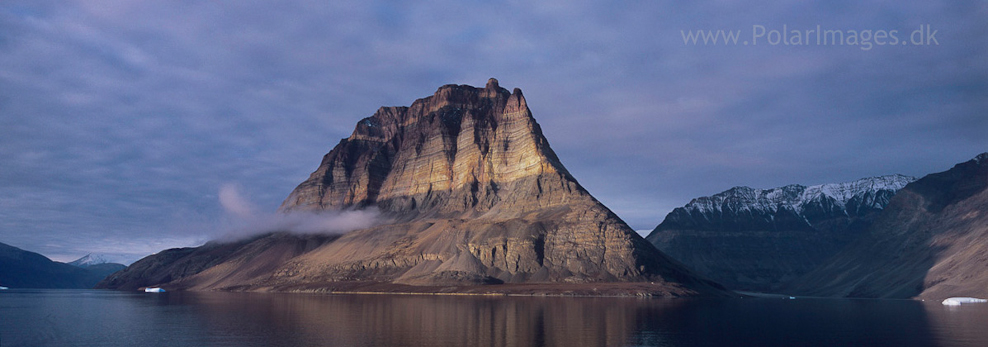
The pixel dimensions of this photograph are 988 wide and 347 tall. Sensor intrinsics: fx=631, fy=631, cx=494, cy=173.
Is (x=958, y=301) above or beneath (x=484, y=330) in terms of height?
beneath

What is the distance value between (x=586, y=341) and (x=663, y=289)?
412ft

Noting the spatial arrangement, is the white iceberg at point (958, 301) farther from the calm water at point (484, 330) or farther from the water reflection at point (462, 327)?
the water reflection at point (462, 327)

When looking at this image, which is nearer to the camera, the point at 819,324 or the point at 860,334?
the point at 860,334

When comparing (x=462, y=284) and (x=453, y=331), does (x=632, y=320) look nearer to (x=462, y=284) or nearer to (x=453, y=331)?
(x=453, y=331)

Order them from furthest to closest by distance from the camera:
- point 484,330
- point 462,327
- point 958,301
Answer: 1. point 958,301
2. point 462,327
3. point 484,330

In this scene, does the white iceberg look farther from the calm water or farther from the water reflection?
the water reflection

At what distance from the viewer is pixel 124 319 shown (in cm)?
9569

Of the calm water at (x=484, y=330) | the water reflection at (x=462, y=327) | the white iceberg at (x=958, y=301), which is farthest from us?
the white iceberg at (x=958, y=301)

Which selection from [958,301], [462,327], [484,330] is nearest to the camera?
[484,330]

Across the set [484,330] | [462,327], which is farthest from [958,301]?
[462,327]

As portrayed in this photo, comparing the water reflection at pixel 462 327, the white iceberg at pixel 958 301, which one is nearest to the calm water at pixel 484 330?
the water reflection at pixel 462 327

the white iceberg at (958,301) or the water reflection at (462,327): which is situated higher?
the water reflection at (462,327)

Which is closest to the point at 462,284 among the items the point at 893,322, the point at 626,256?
the point at 626,256

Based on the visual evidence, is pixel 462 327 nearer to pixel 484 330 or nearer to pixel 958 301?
pixel 484 330
